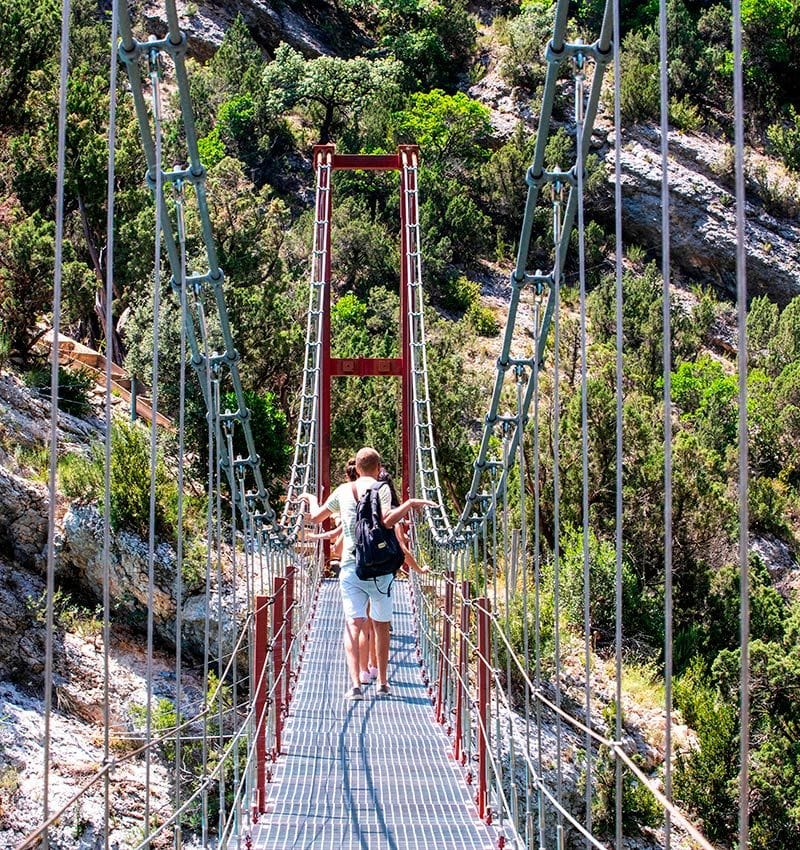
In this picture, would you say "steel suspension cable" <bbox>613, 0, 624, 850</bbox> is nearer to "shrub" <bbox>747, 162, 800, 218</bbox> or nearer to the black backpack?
the black backpack

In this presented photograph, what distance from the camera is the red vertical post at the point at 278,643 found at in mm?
3078

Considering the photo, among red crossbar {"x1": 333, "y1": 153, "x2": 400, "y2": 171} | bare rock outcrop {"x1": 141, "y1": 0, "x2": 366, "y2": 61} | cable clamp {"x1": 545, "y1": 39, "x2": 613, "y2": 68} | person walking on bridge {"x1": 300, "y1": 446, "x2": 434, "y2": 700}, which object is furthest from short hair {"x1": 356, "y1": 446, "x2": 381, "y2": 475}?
bare rock outcrop {"x1": 141, "y1": 0, "x2": 366, "y2": 61}

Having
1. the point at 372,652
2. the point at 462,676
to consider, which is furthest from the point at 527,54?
the point at 462,676

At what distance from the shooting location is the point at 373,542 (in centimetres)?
346

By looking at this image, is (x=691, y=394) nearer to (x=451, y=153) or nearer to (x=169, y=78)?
Answer: (x=451, y=153)

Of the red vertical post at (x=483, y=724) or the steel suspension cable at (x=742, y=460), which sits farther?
the red vertical post at (x=483, y=724)

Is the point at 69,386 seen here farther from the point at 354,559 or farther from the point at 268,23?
the point at 268,23

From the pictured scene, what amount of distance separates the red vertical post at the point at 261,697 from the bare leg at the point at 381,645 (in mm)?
806

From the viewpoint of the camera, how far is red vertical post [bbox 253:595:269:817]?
2670mm

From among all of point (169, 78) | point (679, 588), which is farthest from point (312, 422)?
point (169, 78)

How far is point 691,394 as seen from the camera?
1597 cm

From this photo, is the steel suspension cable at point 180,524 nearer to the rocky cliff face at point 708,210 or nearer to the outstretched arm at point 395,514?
the outstretched arm at point 395,514

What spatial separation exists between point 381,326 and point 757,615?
795 cm

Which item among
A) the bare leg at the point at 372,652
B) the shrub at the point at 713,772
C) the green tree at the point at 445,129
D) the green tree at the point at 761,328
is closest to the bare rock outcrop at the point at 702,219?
the green tree at the point at 761,328
